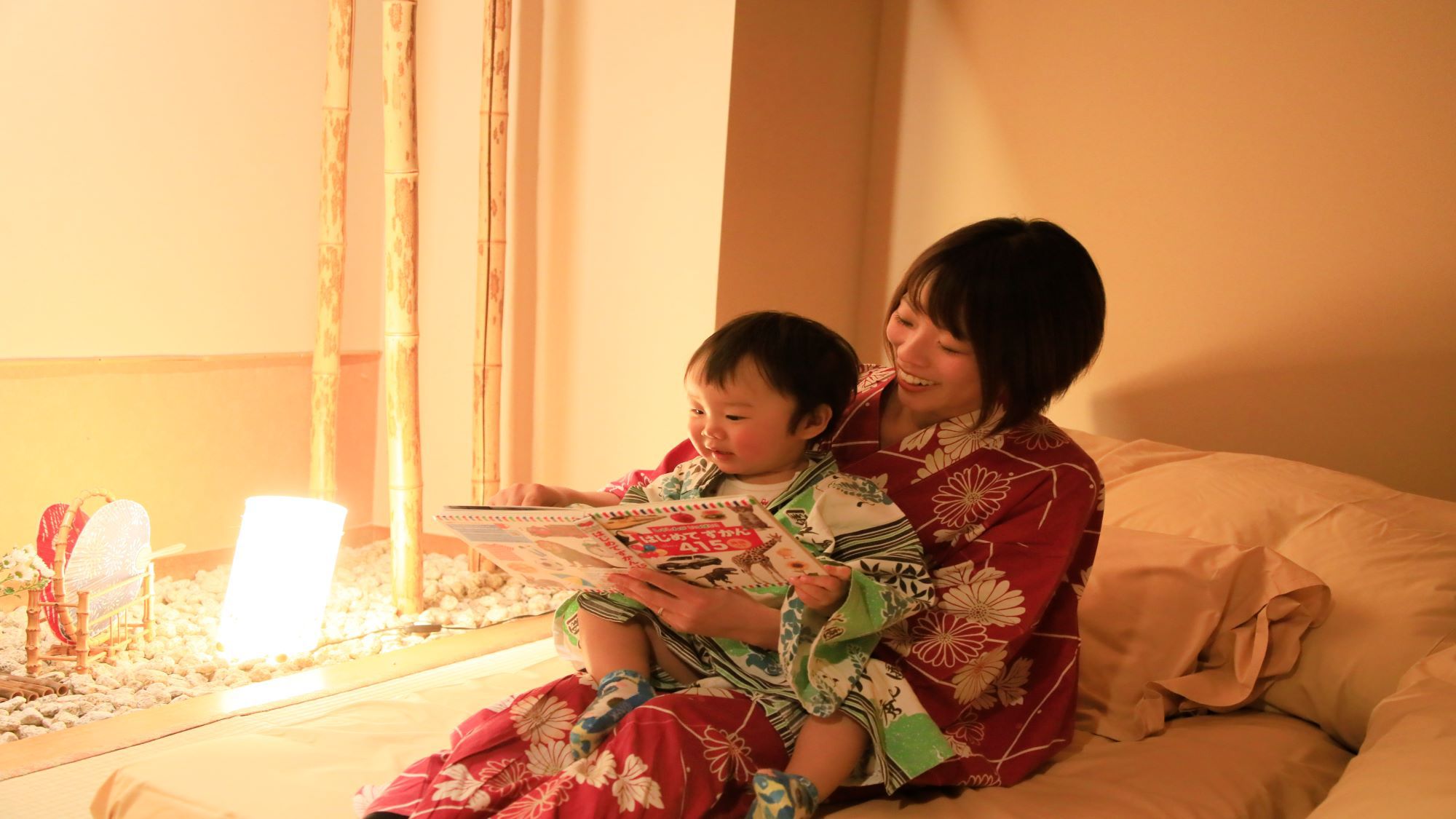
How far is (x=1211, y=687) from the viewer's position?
163 centimetres

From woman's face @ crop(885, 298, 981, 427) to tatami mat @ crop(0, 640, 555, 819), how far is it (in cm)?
78

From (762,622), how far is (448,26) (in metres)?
2.59

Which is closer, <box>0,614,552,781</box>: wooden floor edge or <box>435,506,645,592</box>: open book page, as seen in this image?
<box>435,506,645,592</box>: open book page

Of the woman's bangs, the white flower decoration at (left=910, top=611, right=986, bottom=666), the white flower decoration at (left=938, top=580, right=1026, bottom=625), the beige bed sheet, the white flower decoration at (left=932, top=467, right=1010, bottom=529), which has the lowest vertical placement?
the beige bed sheet

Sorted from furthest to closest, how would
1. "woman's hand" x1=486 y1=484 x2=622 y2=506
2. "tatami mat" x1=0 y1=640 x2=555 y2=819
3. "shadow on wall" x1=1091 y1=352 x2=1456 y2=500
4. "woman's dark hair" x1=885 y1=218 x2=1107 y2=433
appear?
"shadow on wall" x1=1091 y1=352 x2=1456 y2=500, "tatami mat" x1=0 y1=640 x2=555 y2=819, "woman's hand" x1=486 y1=484 x2=622 y2=506, "woman's dark hair" x1=885 y1=218 x2=1107 y2=433

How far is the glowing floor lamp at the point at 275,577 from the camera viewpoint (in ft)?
8.52

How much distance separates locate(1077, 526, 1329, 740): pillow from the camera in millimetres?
1608

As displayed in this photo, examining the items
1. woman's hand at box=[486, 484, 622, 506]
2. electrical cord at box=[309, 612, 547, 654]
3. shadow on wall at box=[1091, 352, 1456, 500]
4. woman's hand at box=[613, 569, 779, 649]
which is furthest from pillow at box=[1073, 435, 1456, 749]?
electrical cord at box=[309, 612, 547, 654]

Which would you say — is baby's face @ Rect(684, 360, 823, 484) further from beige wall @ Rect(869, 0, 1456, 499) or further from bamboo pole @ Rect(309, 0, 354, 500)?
bamboo pole @ Rect(309, 0, 354, 500)

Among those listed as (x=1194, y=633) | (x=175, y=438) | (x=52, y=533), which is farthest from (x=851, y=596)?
(x=175, y=438)

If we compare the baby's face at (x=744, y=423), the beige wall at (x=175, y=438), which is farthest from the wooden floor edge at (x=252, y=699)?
the baby's face at (x=744, y=423)

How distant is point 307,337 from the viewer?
3496mm

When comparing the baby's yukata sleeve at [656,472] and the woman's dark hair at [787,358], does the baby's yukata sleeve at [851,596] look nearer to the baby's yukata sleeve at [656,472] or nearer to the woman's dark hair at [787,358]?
the woman's dark hair at [787,358]

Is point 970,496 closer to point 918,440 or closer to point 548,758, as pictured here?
point 918,440
